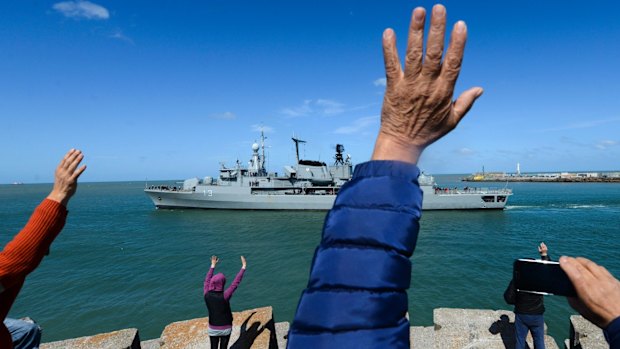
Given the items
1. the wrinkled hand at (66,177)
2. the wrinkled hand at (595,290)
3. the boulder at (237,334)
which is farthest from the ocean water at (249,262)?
the wrinkled hand at (595,290)

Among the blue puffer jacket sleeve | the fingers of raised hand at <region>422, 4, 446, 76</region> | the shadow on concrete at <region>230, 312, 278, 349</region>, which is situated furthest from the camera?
the shadow on concrete at <region>230, 312, 278, 349</region>

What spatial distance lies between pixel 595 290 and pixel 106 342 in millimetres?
6374

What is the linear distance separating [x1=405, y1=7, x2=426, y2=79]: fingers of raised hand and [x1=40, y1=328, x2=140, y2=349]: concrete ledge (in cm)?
594

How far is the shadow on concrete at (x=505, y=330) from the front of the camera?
4941 millimetres

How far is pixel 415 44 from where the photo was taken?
117 cm

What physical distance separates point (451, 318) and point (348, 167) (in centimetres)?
3584

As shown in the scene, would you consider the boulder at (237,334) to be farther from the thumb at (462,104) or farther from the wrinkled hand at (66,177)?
the thumb at (462,104)

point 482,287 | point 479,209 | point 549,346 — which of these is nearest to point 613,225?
point 479,209

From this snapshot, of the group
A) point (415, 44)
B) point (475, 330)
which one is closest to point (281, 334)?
point (475, 330)

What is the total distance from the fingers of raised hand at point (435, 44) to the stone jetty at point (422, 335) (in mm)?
5246

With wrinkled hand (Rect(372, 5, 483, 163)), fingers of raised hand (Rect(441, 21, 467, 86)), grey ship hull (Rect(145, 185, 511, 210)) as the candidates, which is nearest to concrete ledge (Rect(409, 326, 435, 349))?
wrinkled hand (Rect(372, 5, 483, 163))

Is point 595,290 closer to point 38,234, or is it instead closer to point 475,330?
point 38,234

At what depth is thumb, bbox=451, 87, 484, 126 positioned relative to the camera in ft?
4.14

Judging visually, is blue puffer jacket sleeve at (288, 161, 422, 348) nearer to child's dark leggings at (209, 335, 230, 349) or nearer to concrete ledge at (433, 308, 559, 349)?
child's dark leggings at (209, 335, 230, 349)
